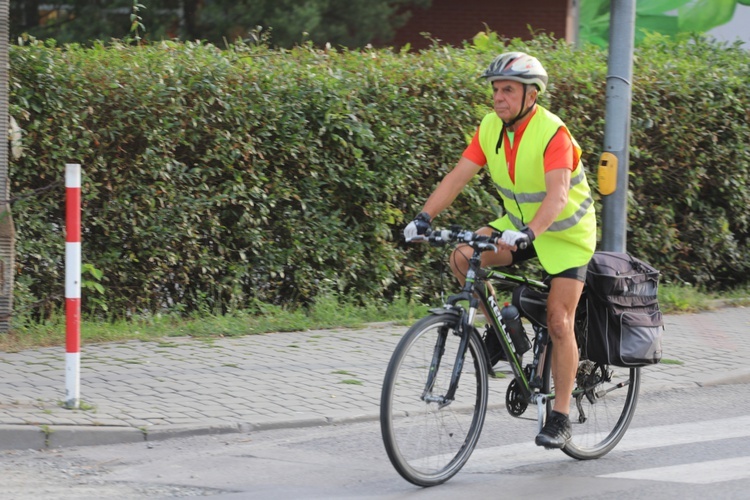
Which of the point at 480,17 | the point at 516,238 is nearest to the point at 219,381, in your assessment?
the point at 516,238

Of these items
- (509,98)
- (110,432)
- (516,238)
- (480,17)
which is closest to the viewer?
(516,238)

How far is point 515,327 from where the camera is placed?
17.5 feet

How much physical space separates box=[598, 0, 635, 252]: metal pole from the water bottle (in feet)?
9.25

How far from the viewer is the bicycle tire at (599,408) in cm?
572

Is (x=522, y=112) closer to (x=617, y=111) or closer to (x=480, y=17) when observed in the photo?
(x=617, y=111)

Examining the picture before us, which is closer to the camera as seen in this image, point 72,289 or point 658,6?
point 72,289

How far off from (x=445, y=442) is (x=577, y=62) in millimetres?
Answer: 6206

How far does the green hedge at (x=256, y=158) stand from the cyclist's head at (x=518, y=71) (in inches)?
153

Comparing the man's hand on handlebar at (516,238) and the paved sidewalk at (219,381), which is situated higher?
the man's hand on handlebar at (516,238)

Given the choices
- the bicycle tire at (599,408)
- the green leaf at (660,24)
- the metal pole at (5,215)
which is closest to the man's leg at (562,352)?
the bicycle tire at (599,408)

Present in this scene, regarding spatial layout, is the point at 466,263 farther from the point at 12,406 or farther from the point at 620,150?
the point at 620,150

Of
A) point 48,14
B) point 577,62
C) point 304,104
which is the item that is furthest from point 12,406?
point 48,14

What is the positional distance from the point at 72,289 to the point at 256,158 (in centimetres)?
299

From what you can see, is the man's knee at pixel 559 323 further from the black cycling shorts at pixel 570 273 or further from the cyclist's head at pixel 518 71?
the cyclist's head at pixel 518 71
